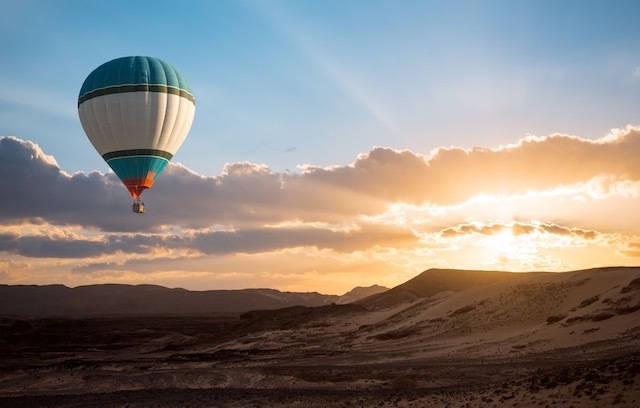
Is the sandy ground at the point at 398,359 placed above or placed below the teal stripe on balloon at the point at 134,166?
below

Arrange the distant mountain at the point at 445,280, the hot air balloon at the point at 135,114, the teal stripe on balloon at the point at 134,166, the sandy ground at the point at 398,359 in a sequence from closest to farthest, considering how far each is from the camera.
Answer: the sandy ground at the point at 398,359 → the hot air balloon at the point at 135,114 → the teal stripe on balloon at the point at 134,166 → the distant mountain at the point at 445,280

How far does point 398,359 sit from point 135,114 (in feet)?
94.7

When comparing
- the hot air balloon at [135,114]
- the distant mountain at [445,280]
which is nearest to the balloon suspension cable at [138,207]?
the hot air balloon at [135,114]

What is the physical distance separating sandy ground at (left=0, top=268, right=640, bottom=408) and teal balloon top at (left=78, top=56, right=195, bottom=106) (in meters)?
22.4

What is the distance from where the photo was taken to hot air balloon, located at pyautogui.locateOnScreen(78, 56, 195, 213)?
50531 millimetres

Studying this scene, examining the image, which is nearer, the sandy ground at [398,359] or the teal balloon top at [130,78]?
the sandy ground at [398,359]

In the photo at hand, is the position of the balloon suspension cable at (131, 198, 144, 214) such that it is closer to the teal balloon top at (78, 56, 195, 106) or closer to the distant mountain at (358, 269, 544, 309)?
the teal balloon top at (78, 56, 195, 106)

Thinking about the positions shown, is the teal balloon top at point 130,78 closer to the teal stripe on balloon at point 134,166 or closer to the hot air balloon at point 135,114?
the hot air balloon at point 135,114

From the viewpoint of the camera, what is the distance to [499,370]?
29.8 meters

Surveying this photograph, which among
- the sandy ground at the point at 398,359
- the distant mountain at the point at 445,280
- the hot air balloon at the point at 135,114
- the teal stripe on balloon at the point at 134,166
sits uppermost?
the hot air balloon at the point at 135,114

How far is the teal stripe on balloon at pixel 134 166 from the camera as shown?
51.7m

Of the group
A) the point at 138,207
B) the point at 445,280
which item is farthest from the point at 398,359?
the point at 445,280

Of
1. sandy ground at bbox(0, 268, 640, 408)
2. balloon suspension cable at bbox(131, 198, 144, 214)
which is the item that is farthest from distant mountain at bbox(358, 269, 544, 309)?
balloon suspension cable at bbox(131, 198, 144, 214)

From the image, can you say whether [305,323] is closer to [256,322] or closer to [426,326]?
[256,322]
